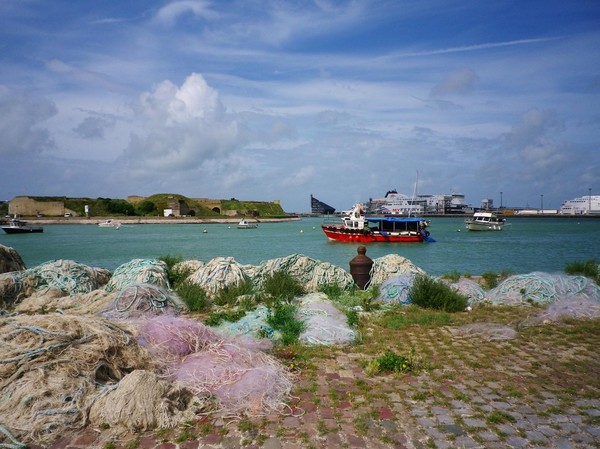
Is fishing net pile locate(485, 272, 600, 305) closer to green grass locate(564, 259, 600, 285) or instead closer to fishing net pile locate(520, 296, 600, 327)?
fishing net pile locate(520, 296, 600, 327)

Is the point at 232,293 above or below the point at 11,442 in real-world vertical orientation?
above

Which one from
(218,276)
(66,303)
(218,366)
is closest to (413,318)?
(218,366)

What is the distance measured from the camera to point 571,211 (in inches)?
6452

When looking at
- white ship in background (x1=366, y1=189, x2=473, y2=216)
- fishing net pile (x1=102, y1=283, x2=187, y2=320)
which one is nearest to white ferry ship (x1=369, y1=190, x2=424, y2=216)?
white ship in background (x1=366, y1=189, x2=473, y2=216)

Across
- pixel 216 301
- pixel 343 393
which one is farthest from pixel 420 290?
pixel 343 393

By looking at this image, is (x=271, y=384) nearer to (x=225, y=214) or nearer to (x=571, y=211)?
(x=225, y=214)

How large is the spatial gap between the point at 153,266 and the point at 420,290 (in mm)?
6212

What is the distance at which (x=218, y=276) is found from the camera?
10.4 metres

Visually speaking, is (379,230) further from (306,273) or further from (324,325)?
(324,325)

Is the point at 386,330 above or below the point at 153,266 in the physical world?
below

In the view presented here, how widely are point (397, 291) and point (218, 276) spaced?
13.4 ft

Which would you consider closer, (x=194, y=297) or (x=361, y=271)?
(x=194, y=297)

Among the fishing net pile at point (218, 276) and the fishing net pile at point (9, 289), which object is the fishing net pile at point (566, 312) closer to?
the fishing net pile at point (218, 276)

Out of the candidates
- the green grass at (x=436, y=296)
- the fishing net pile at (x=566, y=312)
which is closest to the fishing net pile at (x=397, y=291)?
the green grass at (x=436, y=296)
